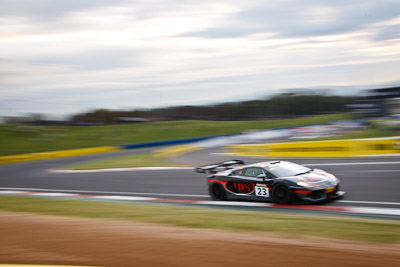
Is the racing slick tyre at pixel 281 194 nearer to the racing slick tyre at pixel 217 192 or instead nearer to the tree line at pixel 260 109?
the racing slick tyre at pixel 217 192

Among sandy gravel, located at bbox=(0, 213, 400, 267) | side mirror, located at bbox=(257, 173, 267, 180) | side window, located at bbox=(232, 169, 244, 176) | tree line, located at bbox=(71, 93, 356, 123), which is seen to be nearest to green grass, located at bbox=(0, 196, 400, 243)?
sandy gravel, located at bbox=(0, 213, 400, 267)

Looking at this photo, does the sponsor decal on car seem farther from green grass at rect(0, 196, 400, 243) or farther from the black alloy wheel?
green grass at rect(0, 196, 400, 243)

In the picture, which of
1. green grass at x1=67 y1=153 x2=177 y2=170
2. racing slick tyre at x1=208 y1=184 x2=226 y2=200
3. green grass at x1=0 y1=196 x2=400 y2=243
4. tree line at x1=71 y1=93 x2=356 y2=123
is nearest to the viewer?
green grass at x1=0 y1=196 x2=400 y2=243

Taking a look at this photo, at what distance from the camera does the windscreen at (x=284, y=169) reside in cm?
960

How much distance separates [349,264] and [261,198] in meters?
5.69

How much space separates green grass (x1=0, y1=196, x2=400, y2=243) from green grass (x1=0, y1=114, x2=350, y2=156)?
29.4 m

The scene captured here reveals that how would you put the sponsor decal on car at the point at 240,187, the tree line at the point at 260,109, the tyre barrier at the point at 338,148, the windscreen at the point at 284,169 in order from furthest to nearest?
1. the tree line at the point at 260,109
2. the tyre barrier at the point at 338,148
3. the sponsor decal on car at the point at 240,187
4. the windscreen at the point at 284,169

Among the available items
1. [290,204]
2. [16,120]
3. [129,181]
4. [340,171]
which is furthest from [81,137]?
[290,204]

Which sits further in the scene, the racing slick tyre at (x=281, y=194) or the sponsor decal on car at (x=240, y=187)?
the sponsor decal on car at (x=240, y=187)

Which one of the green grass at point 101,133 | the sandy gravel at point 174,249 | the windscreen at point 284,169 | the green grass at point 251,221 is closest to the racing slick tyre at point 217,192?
the windscreen at point 284,169

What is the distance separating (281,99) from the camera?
67.0 metres

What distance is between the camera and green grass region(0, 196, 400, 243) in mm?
5512

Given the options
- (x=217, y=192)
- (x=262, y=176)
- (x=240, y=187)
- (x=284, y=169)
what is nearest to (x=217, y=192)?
(x=217, y=192)

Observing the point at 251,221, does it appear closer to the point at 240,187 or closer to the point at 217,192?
the point at 240,187
